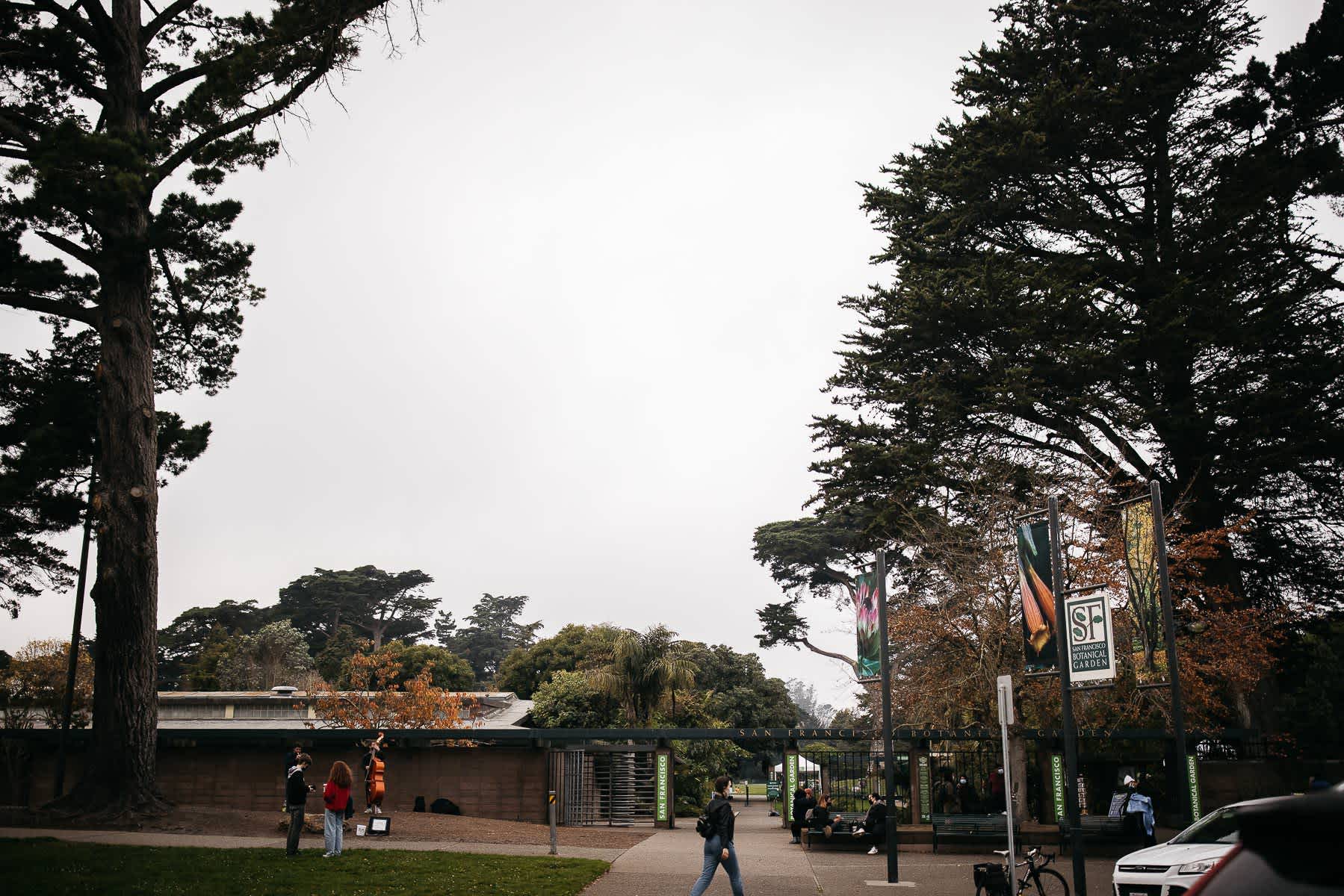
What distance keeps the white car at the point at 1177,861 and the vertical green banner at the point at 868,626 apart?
6.01 meters

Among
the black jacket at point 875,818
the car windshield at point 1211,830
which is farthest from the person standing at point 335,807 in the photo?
the black jacket at point 875,818

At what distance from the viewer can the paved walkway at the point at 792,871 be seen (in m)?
16.9

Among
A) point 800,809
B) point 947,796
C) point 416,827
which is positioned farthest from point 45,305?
point 947,796

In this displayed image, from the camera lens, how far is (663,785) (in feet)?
104

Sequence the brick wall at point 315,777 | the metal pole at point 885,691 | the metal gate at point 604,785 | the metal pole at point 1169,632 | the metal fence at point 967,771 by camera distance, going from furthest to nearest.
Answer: the metal gate at point 604,785 → the brick wall at point 315,777 → the metal fence at point 967,771 → the metal pole at point 885,691 → the metal pole at point 1169,632

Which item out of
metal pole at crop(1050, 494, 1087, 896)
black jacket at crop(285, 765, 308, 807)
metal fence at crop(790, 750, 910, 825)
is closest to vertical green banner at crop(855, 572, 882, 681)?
metal pole at crop(1050, 494, 1087, 896)

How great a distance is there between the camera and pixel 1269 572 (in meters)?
33.0

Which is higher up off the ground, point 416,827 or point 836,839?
point 416,827

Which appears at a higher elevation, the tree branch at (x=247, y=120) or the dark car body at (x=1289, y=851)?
the tree branch at (x=247, y=120)

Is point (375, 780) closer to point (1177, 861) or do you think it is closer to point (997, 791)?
point (1177, 861)

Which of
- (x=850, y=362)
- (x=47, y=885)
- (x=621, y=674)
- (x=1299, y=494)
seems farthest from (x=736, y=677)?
(x=47, y=885)

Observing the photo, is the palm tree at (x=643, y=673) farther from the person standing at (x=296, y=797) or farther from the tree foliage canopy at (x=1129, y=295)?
the person standing at (x=296, y=797)

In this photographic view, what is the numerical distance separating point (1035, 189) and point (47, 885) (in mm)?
33473

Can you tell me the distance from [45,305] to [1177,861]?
79.6ft
